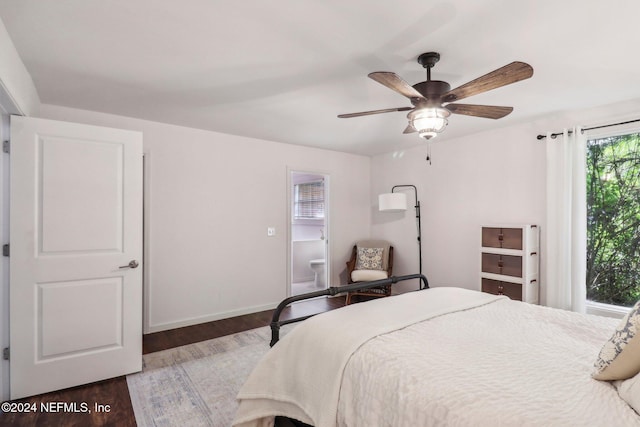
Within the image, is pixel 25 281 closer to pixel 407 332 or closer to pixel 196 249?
pixel 196 249

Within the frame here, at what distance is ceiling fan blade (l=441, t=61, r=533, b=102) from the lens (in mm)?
1624

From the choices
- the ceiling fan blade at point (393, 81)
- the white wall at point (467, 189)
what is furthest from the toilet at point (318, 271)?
the ceiling fan blade at point (393, 81)

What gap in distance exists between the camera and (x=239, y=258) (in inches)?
167

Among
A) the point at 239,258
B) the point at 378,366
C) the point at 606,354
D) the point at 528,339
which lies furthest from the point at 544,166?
the point at 239,258

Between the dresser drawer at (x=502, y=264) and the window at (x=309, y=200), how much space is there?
347cm

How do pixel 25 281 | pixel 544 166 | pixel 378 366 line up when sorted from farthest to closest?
pixel 544 166, pixel 25 281, pixel 378 366

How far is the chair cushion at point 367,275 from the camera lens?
459 centimetres

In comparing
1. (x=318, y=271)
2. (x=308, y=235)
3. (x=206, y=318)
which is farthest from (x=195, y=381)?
(x=308, y=235)

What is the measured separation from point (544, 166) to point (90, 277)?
4460 mm

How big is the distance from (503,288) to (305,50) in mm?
3162

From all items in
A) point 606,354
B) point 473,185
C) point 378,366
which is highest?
point 473,185

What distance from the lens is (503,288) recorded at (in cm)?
A: 352

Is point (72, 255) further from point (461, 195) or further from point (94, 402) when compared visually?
point (461, 195)

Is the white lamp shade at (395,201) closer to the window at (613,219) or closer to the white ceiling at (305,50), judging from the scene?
the white ceiling at (305,50)
